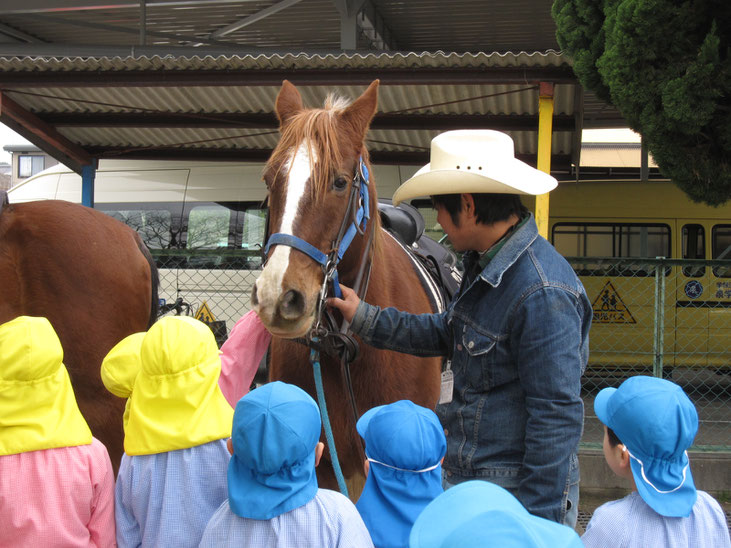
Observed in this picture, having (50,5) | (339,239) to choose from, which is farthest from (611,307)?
(50,5)

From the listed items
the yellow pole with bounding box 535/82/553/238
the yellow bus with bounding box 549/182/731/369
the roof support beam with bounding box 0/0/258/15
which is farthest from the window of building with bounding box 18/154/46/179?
the yellow pole with bounding box 535/82/553/238

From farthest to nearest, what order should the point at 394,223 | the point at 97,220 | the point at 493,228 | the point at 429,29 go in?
the point at 429,29 → the point at 394,223 → the point at 97,220 → the point at 493,228

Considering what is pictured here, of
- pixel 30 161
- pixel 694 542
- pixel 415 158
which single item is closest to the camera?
pixel 694 542

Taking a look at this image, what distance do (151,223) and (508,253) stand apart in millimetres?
8323

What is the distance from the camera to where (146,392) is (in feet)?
6.63

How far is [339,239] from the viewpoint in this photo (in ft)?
7.79

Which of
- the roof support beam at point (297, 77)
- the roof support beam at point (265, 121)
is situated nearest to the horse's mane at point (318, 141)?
the roof support beam at point (297, 77)

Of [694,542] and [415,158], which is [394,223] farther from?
[415,158]

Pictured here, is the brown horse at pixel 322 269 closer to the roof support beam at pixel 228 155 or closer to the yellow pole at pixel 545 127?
the yellow pole at pixel 545 127

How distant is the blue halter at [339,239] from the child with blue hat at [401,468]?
0.66m

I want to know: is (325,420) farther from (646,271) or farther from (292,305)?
(646,271)

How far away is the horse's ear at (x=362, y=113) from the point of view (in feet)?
8.19

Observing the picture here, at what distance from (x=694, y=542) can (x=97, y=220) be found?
10.5 feet

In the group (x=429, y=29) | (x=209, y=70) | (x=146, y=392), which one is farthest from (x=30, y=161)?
(x=146, y=392)
